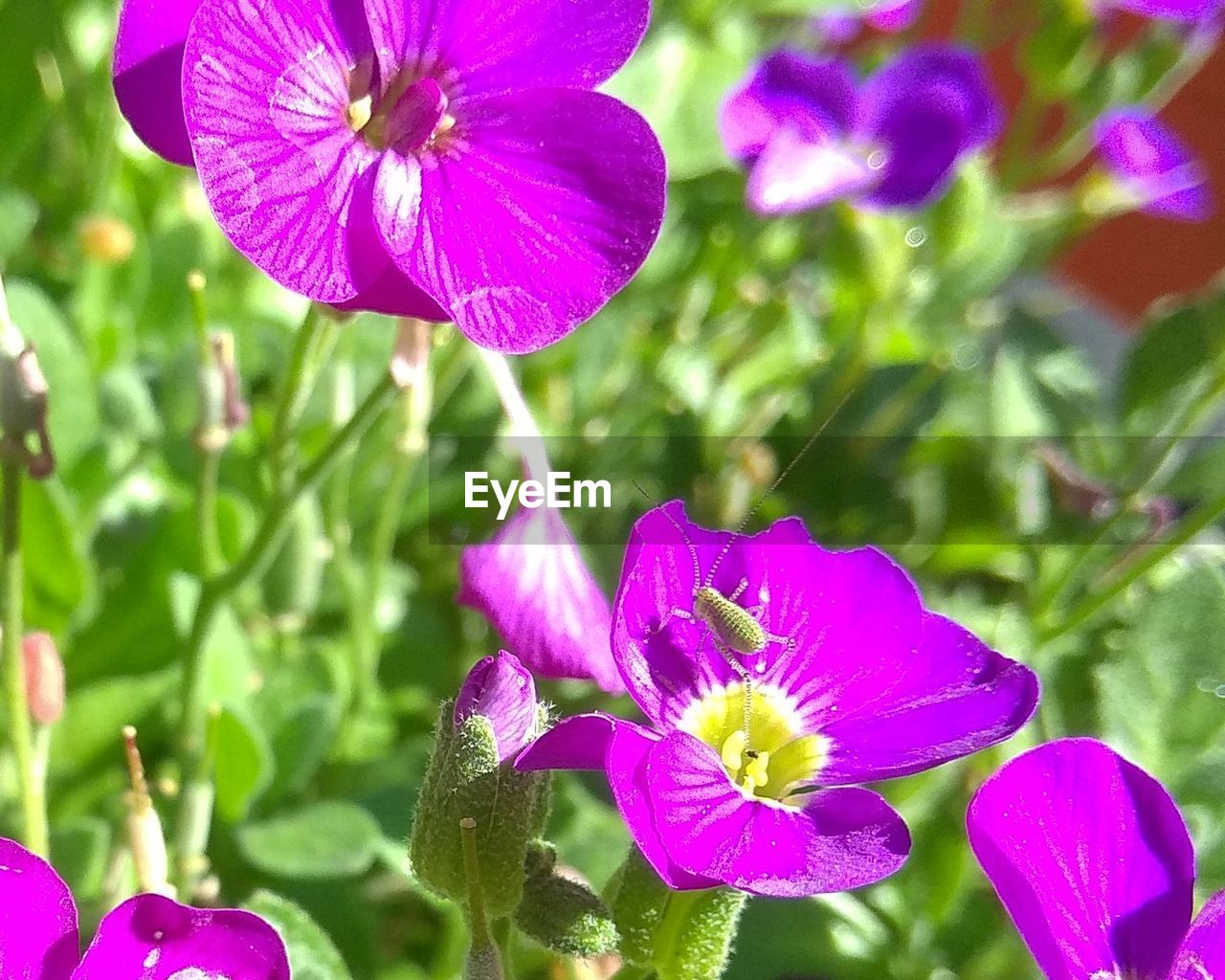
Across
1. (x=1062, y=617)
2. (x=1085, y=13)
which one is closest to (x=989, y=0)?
(x=1085, y=13)

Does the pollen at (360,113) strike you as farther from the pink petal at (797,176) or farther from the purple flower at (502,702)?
the pink petal at (797,176)

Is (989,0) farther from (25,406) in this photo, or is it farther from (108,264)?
(25,406)

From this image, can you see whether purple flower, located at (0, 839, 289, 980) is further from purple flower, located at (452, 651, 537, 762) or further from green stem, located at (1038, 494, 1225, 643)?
green stem, located at (1038, 494, 1225, 643)

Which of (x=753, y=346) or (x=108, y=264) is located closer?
(x=108, y=264)

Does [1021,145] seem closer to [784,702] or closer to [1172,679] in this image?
[1172,679]

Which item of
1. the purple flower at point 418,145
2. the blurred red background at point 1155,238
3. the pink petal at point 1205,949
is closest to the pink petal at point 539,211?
the purple flower at point 418,145

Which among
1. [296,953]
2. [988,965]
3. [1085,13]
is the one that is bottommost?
[988,965]
